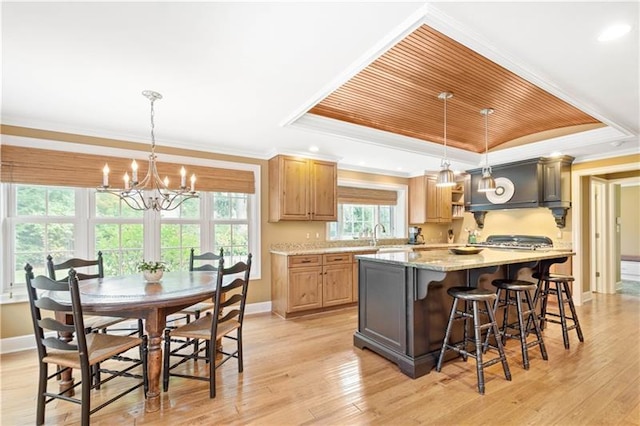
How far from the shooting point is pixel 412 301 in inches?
102

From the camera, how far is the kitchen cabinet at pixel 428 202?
607 cm

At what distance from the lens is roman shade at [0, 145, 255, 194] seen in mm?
3062

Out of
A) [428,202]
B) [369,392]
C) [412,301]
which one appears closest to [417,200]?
[428,202]

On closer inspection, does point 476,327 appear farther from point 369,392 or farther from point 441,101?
point 441,101

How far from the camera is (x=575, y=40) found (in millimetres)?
1947

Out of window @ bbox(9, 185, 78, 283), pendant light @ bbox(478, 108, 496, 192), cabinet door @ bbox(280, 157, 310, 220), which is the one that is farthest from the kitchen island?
window @ bbox(9, 185, 78, 283)

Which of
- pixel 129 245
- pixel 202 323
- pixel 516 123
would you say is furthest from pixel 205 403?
pixel 516 123

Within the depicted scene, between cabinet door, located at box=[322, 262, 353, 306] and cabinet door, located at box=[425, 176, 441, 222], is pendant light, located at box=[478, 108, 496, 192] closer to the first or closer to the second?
cabinet door, located at box=[425, 176, 441, 222]

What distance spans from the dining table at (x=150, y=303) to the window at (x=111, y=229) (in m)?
1.33

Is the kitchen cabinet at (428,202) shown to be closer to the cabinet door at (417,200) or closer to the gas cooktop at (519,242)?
the cabinet door at (417,200)

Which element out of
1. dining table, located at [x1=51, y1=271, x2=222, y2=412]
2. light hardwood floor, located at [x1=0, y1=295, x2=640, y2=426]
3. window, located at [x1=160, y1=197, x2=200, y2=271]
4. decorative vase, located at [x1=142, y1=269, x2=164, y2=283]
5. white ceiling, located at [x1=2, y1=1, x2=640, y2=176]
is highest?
white ceiling, located at [x1=2, y1=1, x2=640, y2=176]

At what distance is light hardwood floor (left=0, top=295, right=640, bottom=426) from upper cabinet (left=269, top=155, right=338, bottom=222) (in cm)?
191

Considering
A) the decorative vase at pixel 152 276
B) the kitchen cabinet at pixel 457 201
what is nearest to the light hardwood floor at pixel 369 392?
the decorative vase at pixel 152 276

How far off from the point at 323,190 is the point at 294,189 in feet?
1.67
